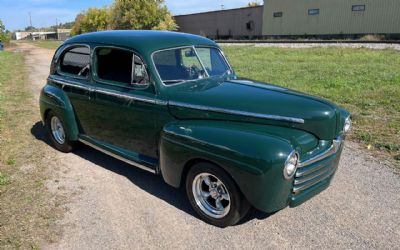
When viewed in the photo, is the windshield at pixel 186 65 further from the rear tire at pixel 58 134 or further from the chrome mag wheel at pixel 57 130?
the chrome mag wheel at pixel 57 130

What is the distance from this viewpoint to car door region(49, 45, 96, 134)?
17.1 feet

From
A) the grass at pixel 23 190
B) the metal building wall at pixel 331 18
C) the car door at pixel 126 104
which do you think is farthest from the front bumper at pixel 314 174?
the metal building wall at pixel 331 18

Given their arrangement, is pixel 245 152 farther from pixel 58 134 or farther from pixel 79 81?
pixel 58 134

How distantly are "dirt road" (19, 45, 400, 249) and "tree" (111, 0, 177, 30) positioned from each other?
41.1 m

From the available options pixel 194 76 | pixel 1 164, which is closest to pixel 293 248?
pixel 194 76

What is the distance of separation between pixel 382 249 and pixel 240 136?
1.59 meters

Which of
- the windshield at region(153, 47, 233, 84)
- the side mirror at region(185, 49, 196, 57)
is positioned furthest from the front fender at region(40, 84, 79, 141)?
the side mirror at region(185, 49, 196, 57)

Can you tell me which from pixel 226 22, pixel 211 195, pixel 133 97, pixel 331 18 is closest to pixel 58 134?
pixel 133 97

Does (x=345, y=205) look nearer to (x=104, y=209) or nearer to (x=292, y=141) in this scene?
(x=292, y=141)

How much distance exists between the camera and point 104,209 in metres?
4.23

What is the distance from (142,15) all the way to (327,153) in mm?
42731

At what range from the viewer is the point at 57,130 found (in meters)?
6.23

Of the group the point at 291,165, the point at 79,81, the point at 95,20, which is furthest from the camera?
the point at 95,20

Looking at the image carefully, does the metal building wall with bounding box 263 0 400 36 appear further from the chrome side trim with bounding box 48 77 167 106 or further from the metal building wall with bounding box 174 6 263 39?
the chrome side trim with bounding box 48 77 167 106
